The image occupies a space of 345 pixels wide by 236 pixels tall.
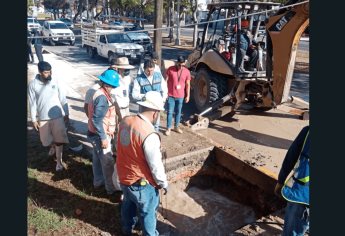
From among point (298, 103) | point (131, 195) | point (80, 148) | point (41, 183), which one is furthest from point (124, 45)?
point (131, 195)

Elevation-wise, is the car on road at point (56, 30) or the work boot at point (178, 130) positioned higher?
the car on road at point (56, 30)

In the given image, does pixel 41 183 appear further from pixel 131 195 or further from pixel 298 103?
pixel 298 103

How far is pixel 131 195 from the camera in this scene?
3.37 metres

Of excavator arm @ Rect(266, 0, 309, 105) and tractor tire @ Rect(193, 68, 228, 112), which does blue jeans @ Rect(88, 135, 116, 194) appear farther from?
tractor tire @ Rect(193, 68, 228, 112)

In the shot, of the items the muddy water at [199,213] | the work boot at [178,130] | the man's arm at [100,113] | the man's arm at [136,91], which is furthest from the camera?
the work boot at [178,130]

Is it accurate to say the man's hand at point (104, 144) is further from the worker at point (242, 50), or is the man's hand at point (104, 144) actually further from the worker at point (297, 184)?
the worker at point (242, 50)

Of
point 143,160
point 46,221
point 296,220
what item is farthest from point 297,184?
point 46,221

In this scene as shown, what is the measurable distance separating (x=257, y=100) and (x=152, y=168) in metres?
5.51

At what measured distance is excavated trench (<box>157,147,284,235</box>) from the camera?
4.79 metres

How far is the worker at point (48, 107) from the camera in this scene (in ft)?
15.5

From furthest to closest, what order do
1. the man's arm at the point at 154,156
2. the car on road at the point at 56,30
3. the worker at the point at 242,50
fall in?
the car on road at the point at 56,30, the worker at the point at 242,50, the man's arm at the point at 154,156

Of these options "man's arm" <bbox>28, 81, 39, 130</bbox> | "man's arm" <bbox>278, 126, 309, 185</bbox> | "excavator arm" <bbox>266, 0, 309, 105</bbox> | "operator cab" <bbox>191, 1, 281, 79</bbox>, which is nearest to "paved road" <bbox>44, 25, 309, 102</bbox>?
"operator cab" <bbox>191, 1, 281, 79</bbox>

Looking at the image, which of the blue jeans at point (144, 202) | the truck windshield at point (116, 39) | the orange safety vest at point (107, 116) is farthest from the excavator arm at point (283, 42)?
the truck windshield at point (116, 39)

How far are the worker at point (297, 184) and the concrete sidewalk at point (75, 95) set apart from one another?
394 cm
